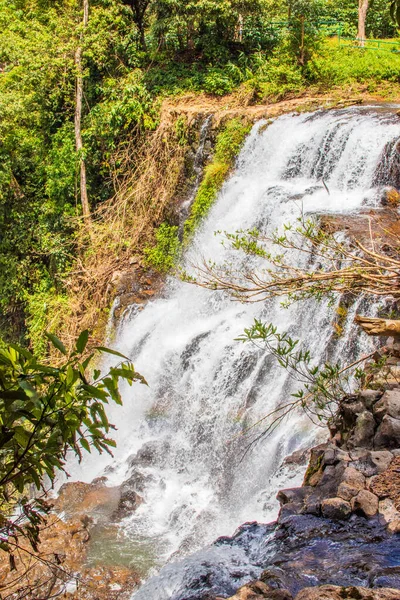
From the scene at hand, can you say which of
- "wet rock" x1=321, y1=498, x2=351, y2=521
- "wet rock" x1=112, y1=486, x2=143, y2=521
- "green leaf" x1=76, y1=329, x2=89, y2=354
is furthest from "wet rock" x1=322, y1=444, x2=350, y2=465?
"green leaf" x1=76, y1=329, x2=89, y2=354

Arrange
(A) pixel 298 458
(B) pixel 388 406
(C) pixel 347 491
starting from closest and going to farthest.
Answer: (C) pixel 347 491 → (B) pixel 388 406 → (A) pixel 298 458

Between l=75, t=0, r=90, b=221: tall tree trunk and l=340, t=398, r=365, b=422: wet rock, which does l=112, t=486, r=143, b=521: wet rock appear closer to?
l=340, t=398, r=365, b=422: wet rock

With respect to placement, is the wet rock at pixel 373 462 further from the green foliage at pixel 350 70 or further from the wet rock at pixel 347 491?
the green foliage at pixel 350 70

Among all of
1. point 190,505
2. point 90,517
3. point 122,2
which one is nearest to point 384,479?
point 190,505

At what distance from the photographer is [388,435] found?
5.87 meters

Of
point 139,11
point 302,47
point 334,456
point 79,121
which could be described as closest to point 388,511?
point 334,456

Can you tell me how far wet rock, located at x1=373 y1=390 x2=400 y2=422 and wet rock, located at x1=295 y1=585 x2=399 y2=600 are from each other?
2.56m

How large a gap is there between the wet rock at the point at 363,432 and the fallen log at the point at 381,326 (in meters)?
1.24

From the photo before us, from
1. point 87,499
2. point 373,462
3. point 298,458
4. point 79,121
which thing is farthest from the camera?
point 79,121

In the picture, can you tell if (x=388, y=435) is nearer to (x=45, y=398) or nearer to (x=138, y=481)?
(x=138, y=481)

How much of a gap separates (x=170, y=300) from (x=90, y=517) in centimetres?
499

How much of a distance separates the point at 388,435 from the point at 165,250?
8.05m

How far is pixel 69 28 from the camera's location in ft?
49.0

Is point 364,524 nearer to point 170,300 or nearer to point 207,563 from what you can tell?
point 207,563
